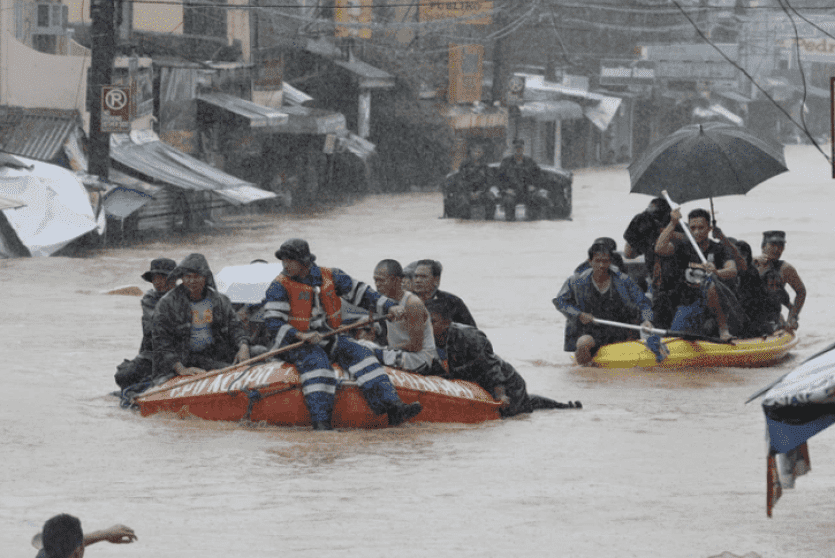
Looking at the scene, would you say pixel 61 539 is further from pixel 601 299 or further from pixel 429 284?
pixel 601 299

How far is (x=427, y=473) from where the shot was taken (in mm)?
8070

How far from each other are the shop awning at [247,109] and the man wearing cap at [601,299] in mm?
19645

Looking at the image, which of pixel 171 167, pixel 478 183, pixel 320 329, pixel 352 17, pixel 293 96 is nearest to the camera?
pixel 320 329

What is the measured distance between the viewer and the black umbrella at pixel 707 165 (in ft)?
40.1

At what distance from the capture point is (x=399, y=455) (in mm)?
8555

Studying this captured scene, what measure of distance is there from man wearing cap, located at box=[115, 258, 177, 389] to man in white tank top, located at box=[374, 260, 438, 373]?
5.50ft

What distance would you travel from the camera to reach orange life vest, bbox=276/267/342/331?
8.98 metres

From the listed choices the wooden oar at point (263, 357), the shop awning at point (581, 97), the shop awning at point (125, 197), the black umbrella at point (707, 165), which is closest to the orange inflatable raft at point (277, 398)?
the wooden oar at point (263, 357)

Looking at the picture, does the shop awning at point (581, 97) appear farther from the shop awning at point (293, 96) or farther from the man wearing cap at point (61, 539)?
the man wearing cap at point (61, 539)

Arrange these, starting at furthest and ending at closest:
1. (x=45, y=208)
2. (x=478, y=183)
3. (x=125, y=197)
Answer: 1. (x=478, y=183)
2. (x=125, y=197)
3. (x=45, y=208)

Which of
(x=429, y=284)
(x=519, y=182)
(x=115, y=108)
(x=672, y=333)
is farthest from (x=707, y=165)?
(x=519, y=182)

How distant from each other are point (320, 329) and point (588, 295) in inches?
137

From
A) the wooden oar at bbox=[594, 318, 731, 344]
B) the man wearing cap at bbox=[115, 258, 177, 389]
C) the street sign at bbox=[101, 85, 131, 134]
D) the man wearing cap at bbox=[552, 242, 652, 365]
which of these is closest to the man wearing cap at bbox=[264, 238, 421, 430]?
the man wearing cap at bbox=[115, 258, 177, 389]

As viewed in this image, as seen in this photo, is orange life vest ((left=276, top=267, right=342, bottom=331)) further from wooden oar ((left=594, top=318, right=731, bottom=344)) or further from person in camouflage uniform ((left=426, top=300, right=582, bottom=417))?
wooden oar ((left=594, top=318, right=731, bottom=344))
